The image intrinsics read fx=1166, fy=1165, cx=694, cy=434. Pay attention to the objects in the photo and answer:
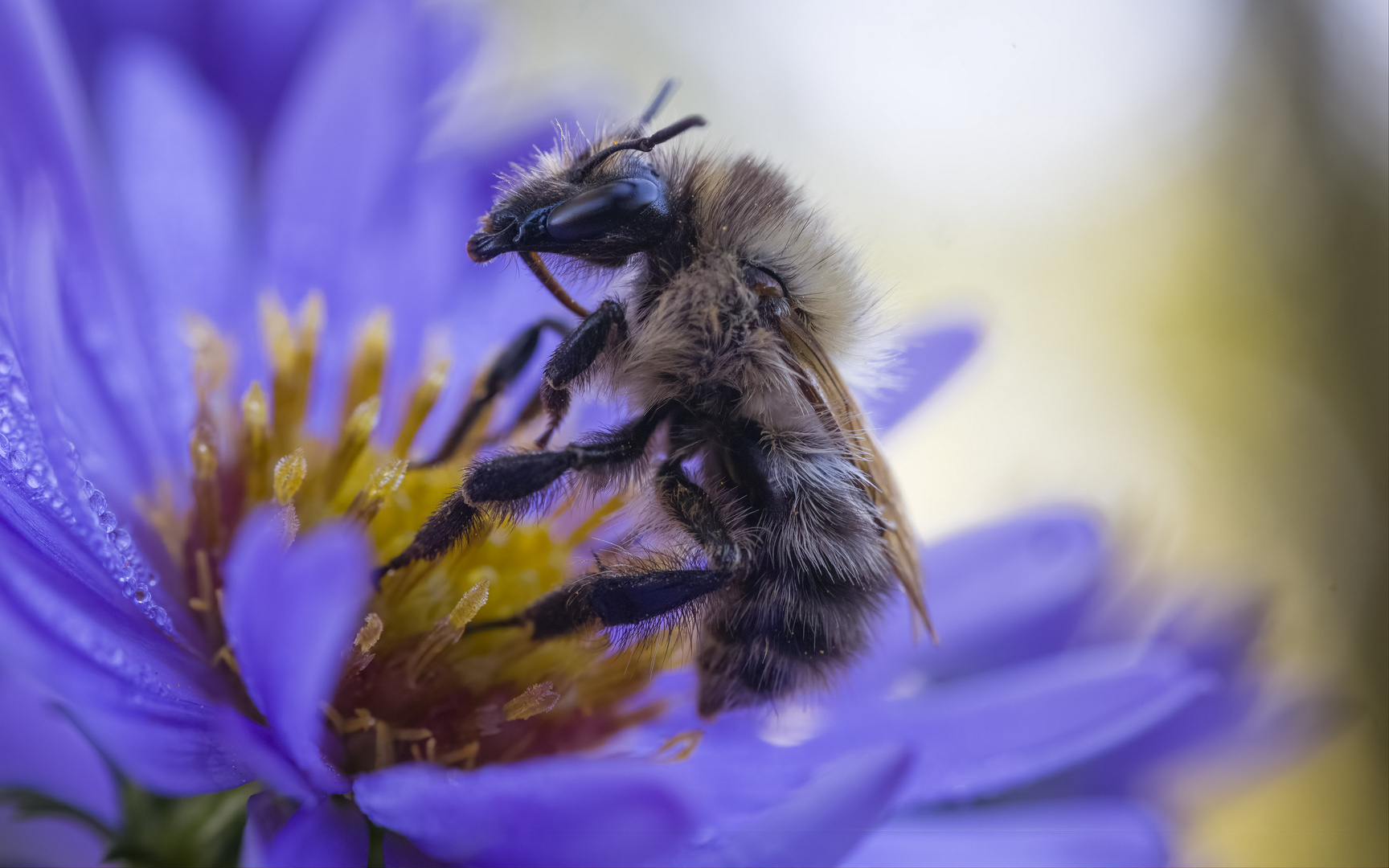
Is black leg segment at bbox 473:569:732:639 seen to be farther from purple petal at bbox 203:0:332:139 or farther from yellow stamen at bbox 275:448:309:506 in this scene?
purple petal at bbox 203:0:332:139

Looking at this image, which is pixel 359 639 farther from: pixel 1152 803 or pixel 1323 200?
pixel 1323 200

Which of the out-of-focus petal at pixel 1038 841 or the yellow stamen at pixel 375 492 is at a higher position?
the yellow stamen at pixel 375 492

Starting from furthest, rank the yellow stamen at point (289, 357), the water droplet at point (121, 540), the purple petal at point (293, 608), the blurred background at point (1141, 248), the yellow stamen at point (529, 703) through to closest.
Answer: the blurred background at point (1141, 248) < the yellow stamen at point (289, 357) < the yellow stamen at point (529, 703) < the water droplet at point (121, 540) < the purple petal at point (293, 608)

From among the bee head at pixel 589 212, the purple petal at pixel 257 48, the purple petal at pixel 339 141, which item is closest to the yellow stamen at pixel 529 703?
the bee head at pixel 589 212

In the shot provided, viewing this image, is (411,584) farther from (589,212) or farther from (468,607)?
(589,212)

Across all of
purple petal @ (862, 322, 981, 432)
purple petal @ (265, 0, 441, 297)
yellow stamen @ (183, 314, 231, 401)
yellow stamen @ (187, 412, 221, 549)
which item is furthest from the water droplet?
purple petal @ (862, 322, 981, 432)

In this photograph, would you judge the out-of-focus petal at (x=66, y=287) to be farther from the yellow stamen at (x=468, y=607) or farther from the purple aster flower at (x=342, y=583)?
the yellow stamen at (x=468, y=607)

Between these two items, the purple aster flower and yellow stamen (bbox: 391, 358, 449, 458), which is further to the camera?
yellow stamen (bbox: 391, 358, 449, 458)
